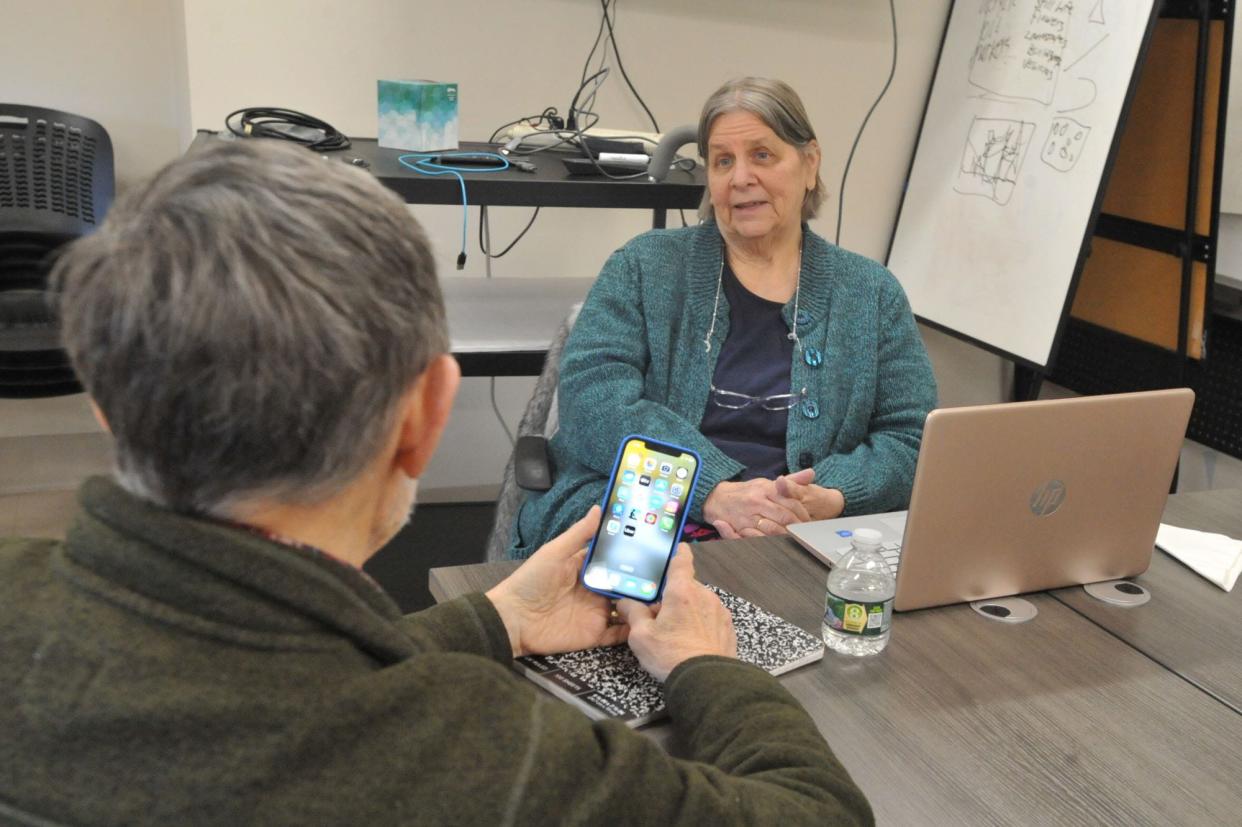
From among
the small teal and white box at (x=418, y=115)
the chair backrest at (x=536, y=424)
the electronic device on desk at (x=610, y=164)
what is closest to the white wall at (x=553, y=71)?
the small teal and white box at (x=418, y=115)

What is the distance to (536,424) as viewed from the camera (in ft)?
6.39

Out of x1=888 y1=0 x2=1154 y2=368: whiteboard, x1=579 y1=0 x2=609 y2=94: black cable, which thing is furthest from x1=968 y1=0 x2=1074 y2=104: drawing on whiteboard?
x1=579 y1=0 x2=609 y2=94: black cable

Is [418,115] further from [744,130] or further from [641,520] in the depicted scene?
[641,520]

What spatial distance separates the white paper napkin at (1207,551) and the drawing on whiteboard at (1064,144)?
1.60 m

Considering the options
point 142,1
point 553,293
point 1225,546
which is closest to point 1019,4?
point 553,293

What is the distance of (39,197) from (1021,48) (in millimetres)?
2542

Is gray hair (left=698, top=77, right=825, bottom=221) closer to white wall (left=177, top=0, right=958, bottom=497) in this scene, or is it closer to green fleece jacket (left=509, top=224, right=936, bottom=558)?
green fleece jacket (left=509, top=224, right=936, bottom=558)

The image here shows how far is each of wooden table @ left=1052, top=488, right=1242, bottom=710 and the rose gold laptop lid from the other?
0.05 meters

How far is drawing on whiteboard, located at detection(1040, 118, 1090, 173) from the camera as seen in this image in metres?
2.83

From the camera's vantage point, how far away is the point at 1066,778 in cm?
96

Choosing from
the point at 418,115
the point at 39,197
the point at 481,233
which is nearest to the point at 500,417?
the point at 481,233

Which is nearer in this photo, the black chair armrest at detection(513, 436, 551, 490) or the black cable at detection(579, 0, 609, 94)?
the black chair armrest at detection(513, 436, 551, 490)

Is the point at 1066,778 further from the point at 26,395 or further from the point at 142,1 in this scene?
the point at 142,1

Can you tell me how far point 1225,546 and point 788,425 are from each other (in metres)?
0.65
